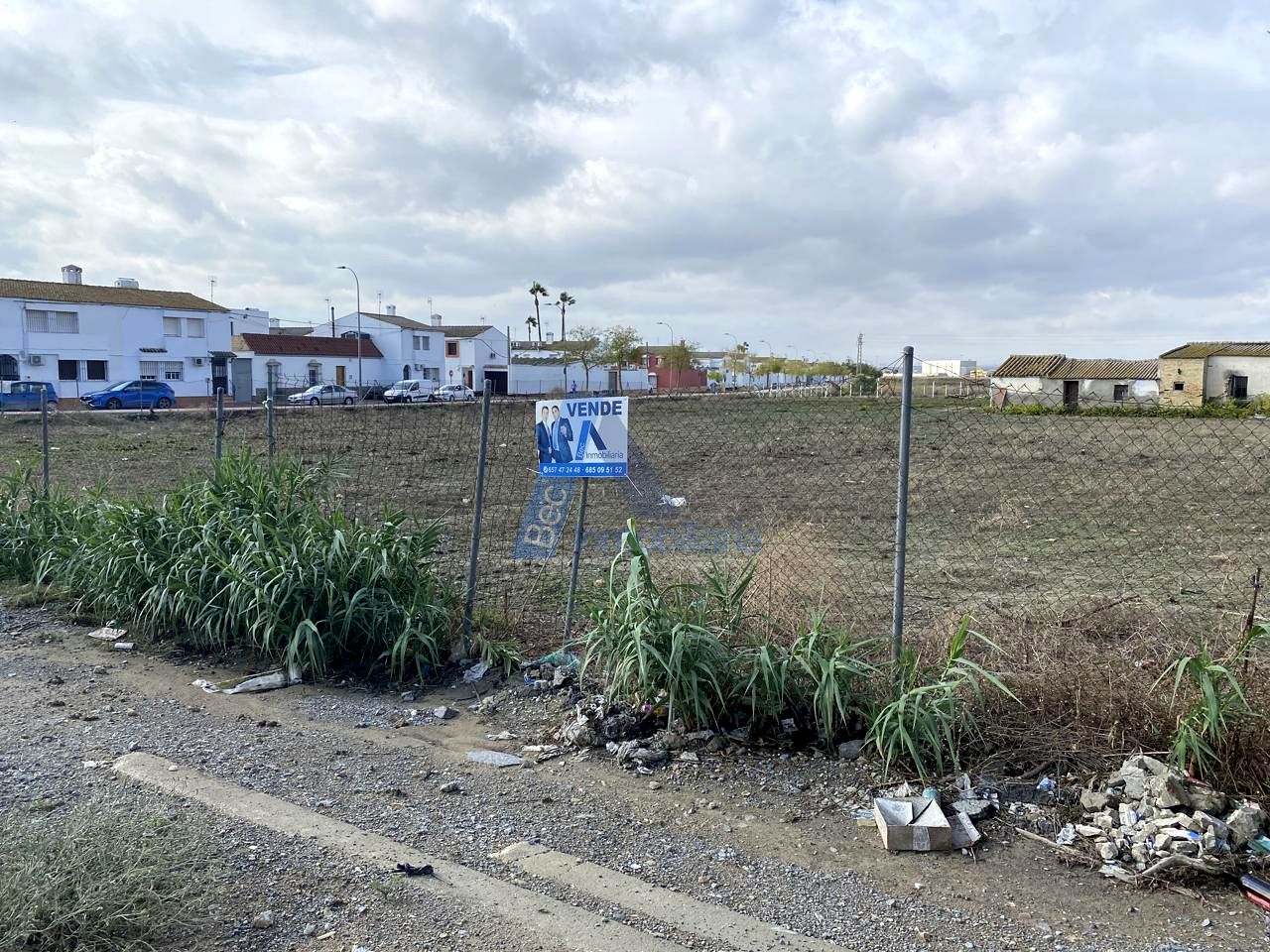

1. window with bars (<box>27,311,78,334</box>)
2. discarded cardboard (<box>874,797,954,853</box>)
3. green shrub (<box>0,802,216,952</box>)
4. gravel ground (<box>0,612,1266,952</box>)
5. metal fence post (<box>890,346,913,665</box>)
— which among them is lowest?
gravel ground (<box>0,612,1266,952</box>)

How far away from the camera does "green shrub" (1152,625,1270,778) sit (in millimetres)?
3734

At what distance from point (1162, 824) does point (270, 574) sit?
5.01 m

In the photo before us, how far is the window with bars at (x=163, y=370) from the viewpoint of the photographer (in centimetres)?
5491

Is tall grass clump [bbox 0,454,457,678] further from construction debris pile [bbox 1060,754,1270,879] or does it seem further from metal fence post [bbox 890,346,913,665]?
construction debris pile [bbox 1060,754,1270,879]

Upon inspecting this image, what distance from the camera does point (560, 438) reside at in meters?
5.89

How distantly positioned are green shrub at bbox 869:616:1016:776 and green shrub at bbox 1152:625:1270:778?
0.66 metres

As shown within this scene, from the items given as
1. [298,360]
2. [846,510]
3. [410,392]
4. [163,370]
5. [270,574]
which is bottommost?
[846,510]

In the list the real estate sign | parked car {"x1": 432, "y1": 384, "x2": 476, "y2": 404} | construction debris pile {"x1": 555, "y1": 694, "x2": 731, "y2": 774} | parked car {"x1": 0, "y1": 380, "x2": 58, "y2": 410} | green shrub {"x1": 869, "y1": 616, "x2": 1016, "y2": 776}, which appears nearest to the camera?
green shrub {"x1": 869, "y1": 616, "x2": 1016, "y2": 776}

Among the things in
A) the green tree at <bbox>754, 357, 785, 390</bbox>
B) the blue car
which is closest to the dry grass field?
the blue car

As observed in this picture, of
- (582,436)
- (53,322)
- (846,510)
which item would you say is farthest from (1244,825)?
(53,322)

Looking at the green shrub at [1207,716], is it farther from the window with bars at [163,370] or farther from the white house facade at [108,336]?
the window with bars at [163,370]

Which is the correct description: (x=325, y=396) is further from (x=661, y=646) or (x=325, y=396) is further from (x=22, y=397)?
(x=661, y=646)

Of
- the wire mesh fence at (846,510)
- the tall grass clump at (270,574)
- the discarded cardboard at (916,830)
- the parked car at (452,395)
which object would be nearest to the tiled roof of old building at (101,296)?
the parked car at (452,395)

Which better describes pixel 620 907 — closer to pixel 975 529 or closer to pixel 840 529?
pixel 840 529
